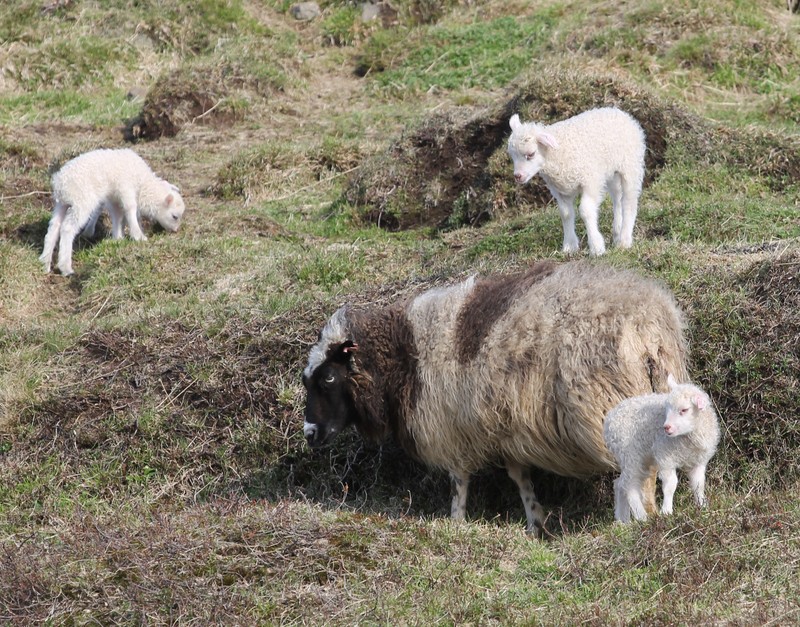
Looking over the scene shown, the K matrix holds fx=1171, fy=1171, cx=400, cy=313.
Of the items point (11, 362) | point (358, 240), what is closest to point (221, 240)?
point (358, 240)

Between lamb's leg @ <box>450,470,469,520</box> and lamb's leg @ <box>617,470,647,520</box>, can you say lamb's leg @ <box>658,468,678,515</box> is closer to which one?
lamb's leg @ <box>617,470,647,520</box>

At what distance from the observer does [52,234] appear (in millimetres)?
13422

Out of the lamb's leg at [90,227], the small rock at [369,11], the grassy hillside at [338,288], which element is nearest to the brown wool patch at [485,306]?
the grassy hillside at [338,288]

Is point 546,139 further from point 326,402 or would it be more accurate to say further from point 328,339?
point 326,402

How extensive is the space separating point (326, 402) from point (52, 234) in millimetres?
6752

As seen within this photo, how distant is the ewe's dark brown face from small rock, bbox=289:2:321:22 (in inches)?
619

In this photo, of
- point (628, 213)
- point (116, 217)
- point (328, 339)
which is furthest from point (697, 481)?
point (116, 217)

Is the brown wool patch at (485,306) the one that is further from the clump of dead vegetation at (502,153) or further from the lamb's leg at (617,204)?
the clump of dead vegetation at (502,153)

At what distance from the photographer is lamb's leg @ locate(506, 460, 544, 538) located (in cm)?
747

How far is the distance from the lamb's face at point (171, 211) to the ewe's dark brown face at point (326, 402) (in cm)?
657

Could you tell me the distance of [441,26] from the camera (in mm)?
20281

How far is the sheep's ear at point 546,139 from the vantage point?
870cm

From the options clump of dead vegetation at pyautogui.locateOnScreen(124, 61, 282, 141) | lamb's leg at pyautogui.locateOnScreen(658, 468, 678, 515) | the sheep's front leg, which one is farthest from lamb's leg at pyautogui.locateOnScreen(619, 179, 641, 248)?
clump of dead vegetation at pyautogui.locateOnScreen(124, 61, 282, 141)

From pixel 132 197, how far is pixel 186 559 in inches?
335
